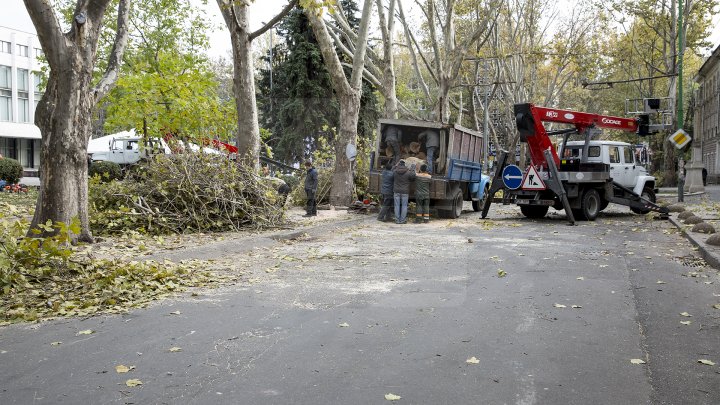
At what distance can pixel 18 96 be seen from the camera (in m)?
56.3

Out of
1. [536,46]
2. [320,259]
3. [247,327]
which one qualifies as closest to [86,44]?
[320,259]

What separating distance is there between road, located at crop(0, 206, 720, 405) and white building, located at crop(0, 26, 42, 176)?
52298 millimetres

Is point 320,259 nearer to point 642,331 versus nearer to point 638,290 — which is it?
point 638,290

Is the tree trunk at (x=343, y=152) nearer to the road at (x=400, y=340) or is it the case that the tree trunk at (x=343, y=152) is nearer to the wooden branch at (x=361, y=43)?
the wooden branch at (x=361, y=43)

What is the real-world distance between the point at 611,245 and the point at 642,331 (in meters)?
7.11

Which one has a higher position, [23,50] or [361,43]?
[23,50]

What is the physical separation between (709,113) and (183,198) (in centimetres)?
6496

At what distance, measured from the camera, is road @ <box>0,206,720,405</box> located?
172 inches

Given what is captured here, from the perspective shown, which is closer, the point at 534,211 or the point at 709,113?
the point at 534,211

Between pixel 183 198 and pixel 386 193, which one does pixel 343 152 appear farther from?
pixel 183 198

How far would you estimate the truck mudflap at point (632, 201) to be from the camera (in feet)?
63.2

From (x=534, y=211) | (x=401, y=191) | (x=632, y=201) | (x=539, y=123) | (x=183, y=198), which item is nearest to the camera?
(x=183, y=198)

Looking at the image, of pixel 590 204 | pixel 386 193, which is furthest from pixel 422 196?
pixel 590 204

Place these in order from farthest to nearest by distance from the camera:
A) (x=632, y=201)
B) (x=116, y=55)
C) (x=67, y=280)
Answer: (x=632, y=201), (x=116, y=55), (x=67, y=280)
